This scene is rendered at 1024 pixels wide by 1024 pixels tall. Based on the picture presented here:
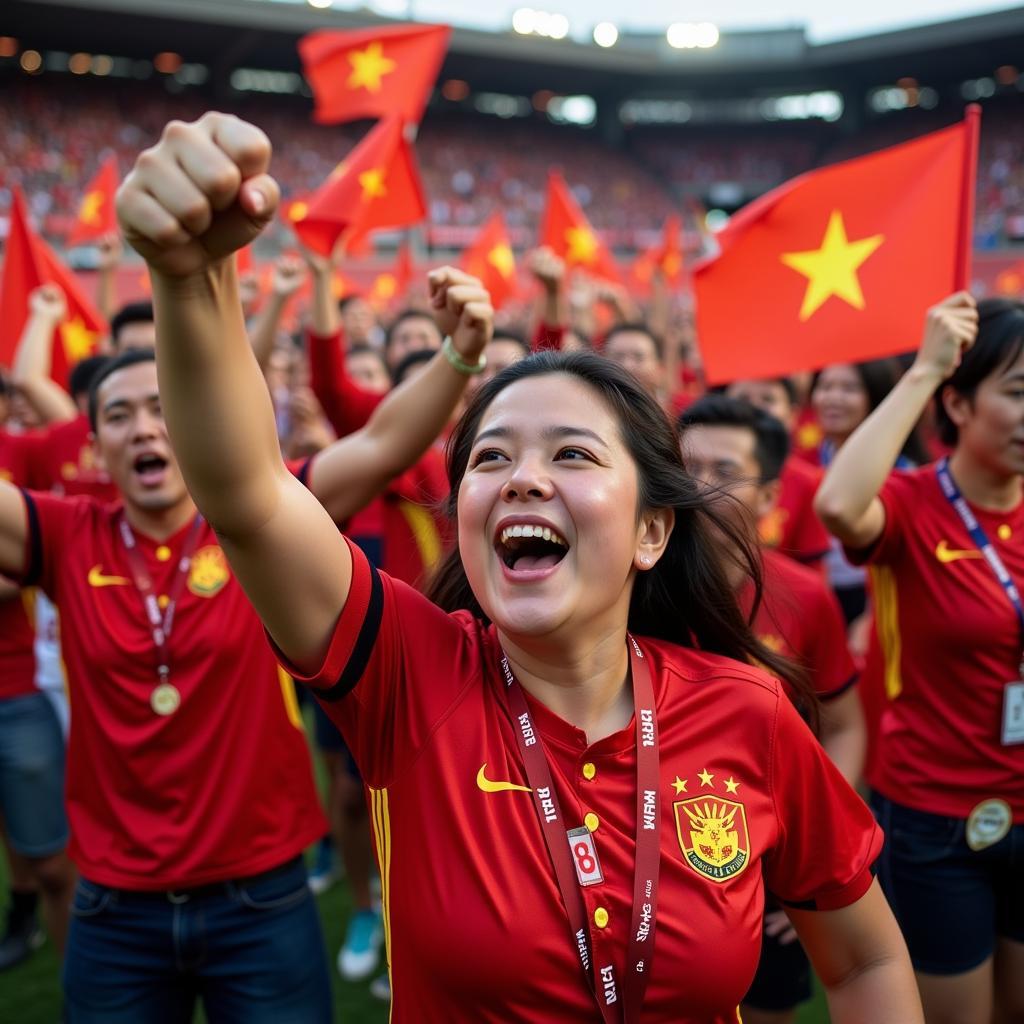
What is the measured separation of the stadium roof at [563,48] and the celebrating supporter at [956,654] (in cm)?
2340

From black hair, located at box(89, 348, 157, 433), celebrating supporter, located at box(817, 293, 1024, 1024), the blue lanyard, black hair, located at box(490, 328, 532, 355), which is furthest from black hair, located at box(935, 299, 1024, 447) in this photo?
black hair, located at box(490, 328, 532, 355)

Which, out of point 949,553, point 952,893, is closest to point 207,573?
point 949,553

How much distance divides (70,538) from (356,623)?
1.25m

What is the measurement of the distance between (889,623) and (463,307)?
1.42 m

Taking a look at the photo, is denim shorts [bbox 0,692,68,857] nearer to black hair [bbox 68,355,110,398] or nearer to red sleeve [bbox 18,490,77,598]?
red sleeve [bbox 18,490,77,598]

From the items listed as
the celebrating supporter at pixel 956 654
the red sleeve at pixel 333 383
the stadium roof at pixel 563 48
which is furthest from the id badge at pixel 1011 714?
the stadium roof at pixel 563 48

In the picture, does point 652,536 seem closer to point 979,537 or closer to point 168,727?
point 168,727

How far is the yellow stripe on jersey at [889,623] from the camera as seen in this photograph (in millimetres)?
2641

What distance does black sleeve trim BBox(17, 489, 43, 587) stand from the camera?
7.38ft

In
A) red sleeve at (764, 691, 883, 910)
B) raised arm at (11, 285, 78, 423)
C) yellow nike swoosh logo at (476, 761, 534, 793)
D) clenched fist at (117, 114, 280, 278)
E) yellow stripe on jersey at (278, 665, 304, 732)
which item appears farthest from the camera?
raised arm at (11, 285, 78, 423)

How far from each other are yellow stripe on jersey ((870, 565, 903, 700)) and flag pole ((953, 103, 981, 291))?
0.88 meters

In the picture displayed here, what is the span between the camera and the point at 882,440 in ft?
7.99

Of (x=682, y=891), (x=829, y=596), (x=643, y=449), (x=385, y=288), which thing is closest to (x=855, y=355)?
(x=829, y=596)

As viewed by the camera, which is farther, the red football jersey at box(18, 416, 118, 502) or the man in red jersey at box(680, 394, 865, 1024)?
the red football jersey at box(18, 416, 118, 502)
